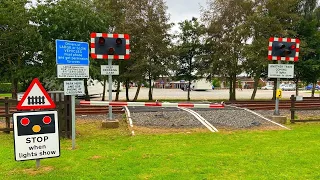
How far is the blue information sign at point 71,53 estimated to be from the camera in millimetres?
6539

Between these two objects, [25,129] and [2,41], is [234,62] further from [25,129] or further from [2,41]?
[25,129]

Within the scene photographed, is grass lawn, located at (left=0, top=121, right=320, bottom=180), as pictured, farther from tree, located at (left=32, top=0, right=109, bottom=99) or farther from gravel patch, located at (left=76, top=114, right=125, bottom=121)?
tree, located at (left=32, top=0, right=109, bottom=99)

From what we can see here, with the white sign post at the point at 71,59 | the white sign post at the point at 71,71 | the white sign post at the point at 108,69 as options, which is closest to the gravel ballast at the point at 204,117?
the white sign post at the point at 108,69

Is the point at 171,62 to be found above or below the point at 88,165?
above

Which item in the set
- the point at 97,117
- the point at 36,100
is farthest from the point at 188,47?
the point at 36,100

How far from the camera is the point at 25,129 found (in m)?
5.02

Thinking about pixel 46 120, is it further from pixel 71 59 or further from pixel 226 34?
pixel 226 34

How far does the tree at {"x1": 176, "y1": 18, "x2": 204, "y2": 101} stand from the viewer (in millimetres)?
25669

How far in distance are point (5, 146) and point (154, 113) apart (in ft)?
20.3

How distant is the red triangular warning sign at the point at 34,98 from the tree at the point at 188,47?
66.7 ft

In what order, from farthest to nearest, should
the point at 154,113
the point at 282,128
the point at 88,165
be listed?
the point at 154,113
the point at 282,128
the point at 88,165

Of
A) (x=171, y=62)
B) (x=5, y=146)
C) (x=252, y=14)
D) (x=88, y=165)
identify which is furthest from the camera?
(x=171, y=62)

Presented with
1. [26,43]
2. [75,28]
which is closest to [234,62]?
[75,28]

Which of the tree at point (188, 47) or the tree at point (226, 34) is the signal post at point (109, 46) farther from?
the tree at point (188, 47)
